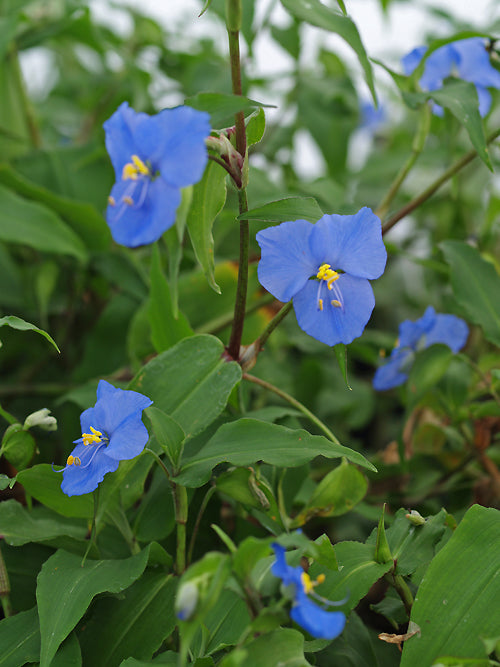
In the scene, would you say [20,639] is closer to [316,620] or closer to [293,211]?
[316,620]

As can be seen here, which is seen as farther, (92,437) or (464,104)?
(464,104)

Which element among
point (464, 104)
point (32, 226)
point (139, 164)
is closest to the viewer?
point (139, 164)

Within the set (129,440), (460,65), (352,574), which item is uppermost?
(460,65)

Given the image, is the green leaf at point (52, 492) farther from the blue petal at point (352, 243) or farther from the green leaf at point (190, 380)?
the blue petal at point (352, 243)

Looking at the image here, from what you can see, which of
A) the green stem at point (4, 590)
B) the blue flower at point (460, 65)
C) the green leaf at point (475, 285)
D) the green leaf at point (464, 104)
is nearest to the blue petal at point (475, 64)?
the blue flower at point (460, 65)

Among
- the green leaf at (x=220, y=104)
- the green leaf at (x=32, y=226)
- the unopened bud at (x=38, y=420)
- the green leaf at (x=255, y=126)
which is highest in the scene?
the green leaf at (x=220, y=104)

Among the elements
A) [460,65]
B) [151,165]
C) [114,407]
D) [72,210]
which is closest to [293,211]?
[151,165]
